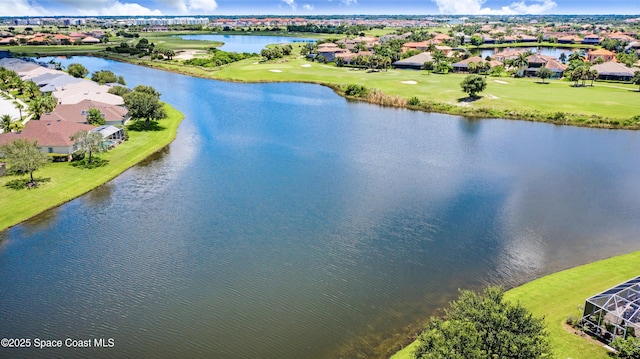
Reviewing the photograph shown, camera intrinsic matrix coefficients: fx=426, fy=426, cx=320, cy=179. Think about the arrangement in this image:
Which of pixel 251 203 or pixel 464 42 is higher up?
pixel 464 42

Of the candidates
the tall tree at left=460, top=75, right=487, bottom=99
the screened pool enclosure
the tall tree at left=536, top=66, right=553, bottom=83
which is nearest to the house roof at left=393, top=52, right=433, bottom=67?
the tall tree at left=536, top=66, right=553, bottom=83

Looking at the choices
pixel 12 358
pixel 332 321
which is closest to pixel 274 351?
pixel 332 321

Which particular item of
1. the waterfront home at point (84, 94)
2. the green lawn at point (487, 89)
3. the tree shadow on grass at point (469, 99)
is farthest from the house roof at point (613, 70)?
the waterfront home at point (84, 94)

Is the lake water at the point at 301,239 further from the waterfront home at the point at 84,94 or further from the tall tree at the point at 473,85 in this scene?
the tall tree at the point at 473,85

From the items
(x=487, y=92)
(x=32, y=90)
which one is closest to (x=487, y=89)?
(x=487, y=92)

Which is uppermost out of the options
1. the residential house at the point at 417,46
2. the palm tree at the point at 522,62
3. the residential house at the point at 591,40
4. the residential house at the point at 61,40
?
the residential house at the point at 591,40

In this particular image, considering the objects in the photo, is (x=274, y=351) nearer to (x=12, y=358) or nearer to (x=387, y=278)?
(x=387, y=278)
